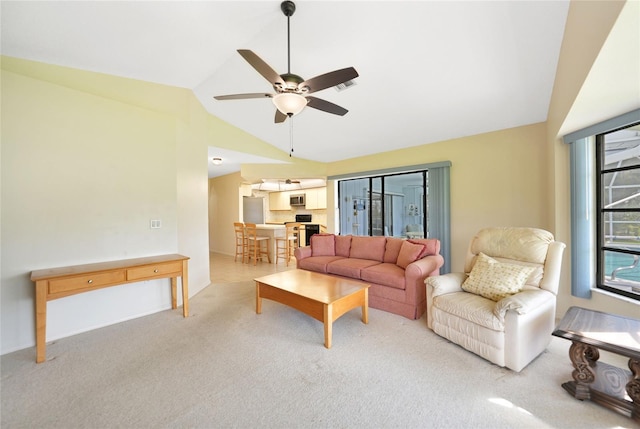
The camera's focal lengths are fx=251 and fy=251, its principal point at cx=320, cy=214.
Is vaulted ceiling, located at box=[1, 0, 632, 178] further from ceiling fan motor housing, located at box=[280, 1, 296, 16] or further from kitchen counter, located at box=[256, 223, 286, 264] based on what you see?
kitchen counter, located at box=[256, 223, 286, 264]

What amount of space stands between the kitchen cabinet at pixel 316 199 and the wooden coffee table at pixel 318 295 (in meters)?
4.78

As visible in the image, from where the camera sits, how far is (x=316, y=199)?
8.09m

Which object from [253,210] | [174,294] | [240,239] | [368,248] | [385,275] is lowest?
[174,294]

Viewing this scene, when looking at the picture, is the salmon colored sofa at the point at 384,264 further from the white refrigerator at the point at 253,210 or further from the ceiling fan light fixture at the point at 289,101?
the white refrigerator at the point at 253,210

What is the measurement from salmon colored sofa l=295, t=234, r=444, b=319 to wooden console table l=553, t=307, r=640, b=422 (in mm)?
1348

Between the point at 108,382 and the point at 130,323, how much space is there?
1179 millimetres

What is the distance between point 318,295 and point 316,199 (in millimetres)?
5657

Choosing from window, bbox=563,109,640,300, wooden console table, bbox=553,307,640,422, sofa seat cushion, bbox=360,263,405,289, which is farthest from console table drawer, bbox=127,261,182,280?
window, bbox=563,109,640,300

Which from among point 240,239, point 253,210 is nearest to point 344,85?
point 240,239

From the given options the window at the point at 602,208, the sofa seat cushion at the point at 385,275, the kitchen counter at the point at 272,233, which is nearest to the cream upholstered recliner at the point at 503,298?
the sofa seat cushion at the point at 385,275

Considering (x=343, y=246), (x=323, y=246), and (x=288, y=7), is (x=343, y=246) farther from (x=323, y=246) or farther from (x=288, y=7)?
(x=288, y=7)

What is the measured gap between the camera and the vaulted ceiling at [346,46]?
82.2 inches

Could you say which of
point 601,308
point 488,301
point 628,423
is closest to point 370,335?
point 488,301

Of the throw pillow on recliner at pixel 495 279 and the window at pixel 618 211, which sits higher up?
the window at pixel 618 211
